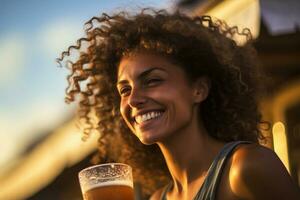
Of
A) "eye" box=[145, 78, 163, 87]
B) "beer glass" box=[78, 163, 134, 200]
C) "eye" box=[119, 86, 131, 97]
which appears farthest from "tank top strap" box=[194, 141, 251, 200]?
"eye" box=[119, 86, 131, 97]

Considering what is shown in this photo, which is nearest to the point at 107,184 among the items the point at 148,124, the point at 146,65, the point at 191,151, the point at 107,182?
the point at 107,182

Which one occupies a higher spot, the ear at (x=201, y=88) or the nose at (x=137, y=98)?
the nose at (x=137, y=98)

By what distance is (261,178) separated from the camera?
2773 mm

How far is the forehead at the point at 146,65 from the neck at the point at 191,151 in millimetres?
263

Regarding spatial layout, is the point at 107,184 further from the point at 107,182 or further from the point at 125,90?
the point at 125,90

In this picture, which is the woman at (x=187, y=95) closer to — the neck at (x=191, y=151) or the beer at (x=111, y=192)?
the neck at (x=191, y=151)

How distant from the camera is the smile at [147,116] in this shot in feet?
10.3

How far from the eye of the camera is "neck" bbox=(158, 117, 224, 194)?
3.22 m

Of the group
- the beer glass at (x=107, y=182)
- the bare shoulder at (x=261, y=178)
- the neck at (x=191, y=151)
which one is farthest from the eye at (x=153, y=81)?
the bare shoulder at (x=261, y=178)

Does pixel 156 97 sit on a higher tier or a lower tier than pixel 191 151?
higher

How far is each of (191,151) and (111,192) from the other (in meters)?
0.46

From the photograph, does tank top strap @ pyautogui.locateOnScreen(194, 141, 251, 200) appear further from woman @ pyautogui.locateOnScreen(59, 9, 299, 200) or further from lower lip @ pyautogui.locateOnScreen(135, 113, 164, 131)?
lower lip @ pyautogui.locateOnScreen(135, 113, 164, 131)

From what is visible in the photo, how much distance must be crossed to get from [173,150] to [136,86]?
12.5 inches

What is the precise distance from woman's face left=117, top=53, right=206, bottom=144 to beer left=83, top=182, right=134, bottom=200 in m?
0.27
